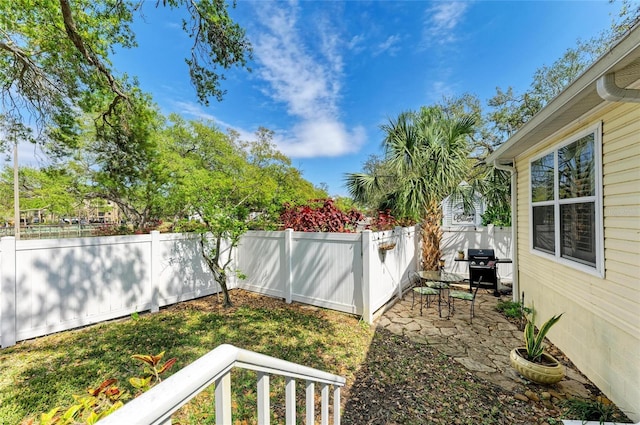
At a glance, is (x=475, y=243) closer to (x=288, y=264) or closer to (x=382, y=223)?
(x=382, y=223)

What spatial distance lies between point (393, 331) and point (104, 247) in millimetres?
5350

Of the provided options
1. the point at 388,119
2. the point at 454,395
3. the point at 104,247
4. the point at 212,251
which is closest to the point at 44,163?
the point at 104,247

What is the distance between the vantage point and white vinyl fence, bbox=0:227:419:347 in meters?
3.96

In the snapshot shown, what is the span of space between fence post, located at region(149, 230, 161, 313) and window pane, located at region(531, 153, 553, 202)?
280 inches

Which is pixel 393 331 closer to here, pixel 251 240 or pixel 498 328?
pixel 498 328

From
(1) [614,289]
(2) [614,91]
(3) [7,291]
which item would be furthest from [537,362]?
(3) [7,291]

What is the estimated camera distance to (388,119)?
7062mm

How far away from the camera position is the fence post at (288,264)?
5625 millimetres

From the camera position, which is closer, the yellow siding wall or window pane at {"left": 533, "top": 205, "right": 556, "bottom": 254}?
the yellow siding wall

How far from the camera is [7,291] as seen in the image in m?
3.76

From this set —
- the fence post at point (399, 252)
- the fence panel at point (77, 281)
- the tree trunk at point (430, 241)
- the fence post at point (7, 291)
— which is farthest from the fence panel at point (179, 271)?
the tree trunk at point (430, 241)

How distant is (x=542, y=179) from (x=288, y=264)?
4.94 metres

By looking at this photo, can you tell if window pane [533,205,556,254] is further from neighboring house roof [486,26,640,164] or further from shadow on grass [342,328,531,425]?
shadow on grass [342,328,531,425]

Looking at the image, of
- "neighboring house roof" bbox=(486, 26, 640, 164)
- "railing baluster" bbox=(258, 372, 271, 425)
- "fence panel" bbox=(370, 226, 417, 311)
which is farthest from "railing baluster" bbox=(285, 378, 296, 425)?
"fence panel" bbox=(370, 226, 417, 311)
